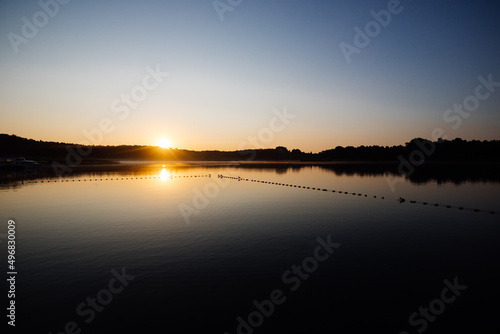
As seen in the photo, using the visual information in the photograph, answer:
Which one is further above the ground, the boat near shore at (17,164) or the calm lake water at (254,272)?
the boat near shore at (17,164)

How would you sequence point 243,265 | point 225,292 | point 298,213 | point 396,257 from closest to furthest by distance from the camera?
point 225,292
point 243,265
point 396,257
point 298,213

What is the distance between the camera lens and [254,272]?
1295 cm

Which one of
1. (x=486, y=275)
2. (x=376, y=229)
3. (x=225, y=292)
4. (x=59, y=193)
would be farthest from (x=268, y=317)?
(x=59, y=193)

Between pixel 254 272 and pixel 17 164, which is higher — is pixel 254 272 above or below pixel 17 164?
below

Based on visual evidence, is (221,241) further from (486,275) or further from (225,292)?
(486,275)

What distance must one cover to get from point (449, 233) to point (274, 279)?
14.9m

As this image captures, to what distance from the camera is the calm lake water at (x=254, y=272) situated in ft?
31.2

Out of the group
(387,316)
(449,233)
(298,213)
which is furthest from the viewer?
(298,213)

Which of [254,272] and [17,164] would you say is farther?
[17,164]

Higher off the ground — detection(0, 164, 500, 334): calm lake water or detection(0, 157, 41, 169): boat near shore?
detection(0, 157, 41, 169): boat near shore

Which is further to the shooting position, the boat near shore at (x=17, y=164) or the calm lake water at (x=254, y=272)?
the boat near shore at (x=17, y=164)

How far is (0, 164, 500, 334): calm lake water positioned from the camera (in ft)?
31.2

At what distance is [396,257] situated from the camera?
589 inches

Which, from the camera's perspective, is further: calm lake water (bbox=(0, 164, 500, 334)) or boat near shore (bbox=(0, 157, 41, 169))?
boat near shore (bbox=(0, 157, 41, 169))
